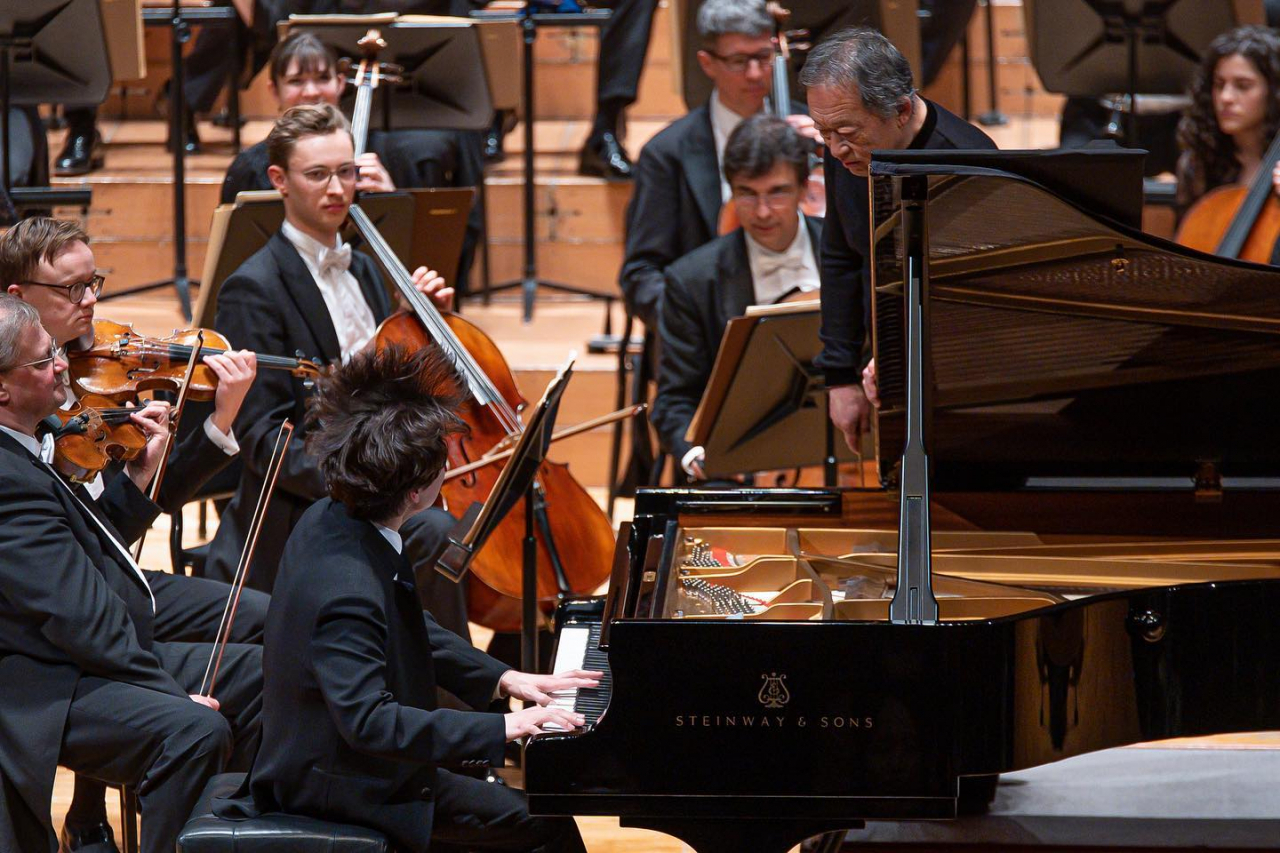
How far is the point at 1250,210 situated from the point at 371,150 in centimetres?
296

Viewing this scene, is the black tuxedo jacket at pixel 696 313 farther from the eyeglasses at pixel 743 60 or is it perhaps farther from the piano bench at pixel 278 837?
the piano bench at pixel 278 837

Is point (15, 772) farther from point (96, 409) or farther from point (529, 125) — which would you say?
point (529, 125)

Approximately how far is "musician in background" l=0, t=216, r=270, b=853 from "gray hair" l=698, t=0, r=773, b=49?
2.08 metres

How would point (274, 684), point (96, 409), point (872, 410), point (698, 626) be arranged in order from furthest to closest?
point (872, 410), point (96, 409), point (274, 684), point (698, 626)

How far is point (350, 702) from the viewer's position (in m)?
2.20

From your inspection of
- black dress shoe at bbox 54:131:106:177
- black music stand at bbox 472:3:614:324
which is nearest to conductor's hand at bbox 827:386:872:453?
black music stand at bbox 472:3:614:324

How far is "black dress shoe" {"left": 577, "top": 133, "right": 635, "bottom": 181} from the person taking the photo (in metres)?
6.28

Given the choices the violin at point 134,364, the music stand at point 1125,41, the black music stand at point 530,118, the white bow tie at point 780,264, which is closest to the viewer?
the violin at point 134,364

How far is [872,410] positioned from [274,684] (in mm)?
1506

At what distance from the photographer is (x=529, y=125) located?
5887mm

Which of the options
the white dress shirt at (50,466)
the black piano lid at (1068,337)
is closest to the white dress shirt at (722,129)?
the black piano lid at (1068,337)

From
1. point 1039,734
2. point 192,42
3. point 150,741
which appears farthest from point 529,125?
point 1039,734

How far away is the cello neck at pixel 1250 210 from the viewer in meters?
4.29

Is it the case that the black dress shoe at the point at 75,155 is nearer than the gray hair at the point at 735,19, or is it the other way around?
the gray hair at the point at 735,19
